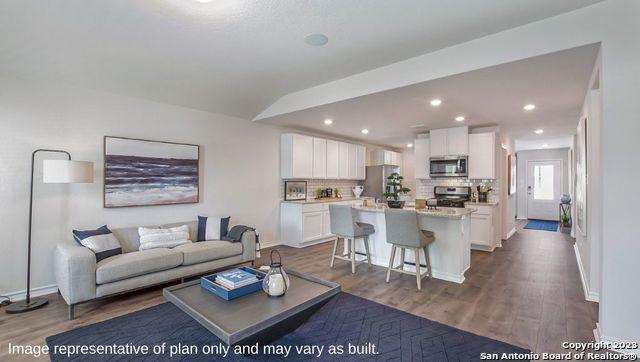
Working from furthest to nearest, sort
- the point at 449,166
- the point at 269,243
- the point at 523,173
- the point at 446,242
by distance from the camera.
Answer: the point at 523,173, the point at 449,166, the point at 269,243, the point at 446,242

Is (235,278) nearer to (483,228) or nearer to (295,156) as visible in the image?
(295,156)

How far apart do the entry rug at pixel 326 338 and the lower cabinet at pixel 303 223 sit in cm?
282

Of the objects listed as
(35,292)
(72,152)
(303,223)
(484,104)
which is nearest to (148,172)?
(72,152)

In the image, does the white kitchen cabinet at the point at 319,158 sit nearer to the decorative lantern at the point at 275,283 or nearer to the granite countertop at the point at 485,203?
the granite countertop at the point at 485,203

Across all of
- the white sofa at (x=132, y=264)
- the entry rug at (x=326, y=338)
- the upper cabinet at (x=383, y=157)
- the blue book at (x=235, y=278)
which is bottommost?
the entry rug at (x=326, y=338)

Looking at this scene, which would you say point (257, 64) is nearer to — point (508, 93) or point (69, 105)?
point (69, 105)

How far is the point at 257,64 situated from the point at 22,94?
258 centimetres

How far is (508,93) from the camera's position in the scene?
Answer: 3.66m

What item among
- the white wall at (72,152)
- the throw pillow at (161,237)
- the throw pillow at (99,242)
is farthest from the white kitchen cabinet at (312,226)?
the throw pillow at (99,242)

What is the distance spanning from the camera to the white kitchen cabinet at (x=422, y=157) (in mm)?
6387

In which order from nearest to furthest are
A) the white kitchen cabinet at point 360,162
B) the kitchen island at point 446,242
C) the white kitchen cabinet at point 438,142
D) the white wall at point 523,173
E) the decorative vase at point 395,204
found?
the kitchen island at point 446,242 → the decorative vase at point 395,204 → the white kitchen cabinet at point 438,142 → the white kitchen cabinet at point 360,162 → the white wall at point 523,173

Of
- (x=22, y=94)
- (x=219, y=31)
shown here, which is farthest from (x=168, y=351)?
(x=22, y=94)

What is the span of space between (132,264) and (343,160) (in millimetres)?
4898

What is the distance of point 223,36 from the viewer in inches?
112
